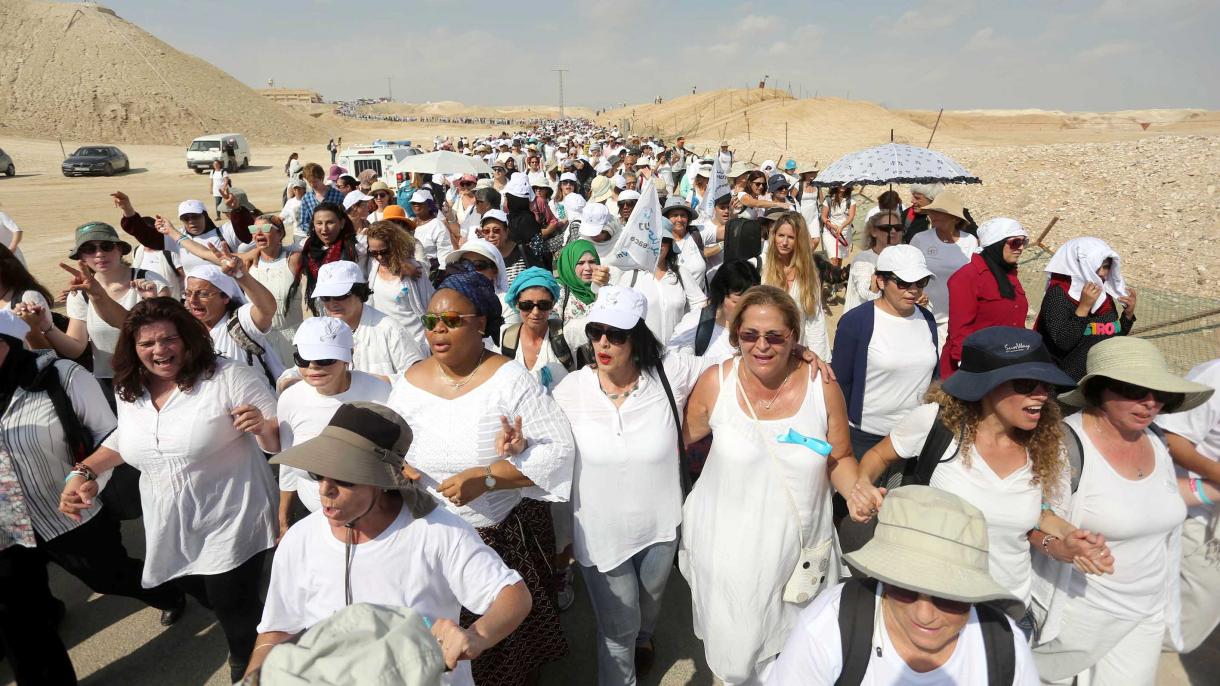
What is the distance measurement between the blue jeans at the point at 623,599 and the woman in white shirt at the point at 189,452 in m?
1.73

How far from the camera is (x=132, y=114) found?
50281mm

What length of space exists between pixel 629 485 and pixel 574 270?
89.5 inches

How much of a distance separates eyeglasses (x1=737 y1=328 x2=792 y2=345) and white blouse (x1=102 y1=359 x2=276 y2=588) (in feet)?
7.75

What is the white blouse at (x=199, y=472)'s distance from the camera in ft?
9.69

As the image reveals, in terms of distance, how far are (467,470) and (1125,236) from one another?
1502 centimetres

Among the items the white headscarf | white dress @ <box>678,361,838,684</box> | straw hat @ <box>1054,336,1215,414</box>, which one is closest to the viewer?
straw hat @ <box>1054,336,1215,414</box>

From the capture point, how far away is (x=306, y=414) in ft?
10.4

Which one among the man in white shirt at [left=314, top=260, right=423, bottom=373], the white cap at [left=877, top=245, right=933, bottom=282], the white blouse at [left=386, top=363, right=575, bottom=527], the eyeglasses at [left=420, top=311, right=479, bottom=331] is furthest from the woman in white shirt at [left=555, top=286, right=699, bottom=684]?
the white cap at [left=877, top=245, right=933, bottom=282]

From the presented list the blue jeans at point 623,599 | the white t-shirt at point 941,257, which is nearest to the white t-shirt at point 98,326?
the blue jeans at point 623,599

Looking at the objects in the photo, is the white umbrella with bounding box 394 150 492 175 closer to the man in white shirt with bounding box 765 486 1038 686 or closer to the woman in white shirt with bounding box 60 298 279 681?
the woman in white shirt with bounding box 60 298 279 681

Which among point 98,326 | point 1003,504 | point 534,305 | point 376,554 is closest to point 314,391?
point 534,305

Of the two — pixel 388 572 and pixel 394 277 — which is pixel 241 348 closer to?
pixel 394 277

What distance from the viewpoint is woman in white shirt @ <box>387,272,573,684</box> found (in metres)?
2.76

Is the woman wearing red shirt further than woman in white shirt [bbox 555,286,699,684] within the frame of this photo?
Yes
